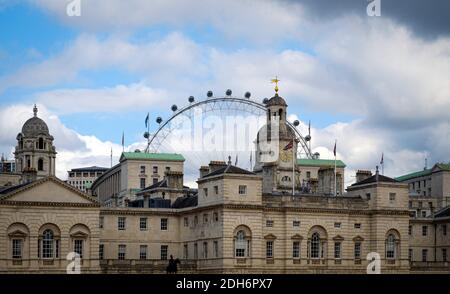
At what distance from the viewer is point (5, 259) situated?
10388 cm

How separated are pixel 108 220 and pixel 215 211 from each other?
11419mm

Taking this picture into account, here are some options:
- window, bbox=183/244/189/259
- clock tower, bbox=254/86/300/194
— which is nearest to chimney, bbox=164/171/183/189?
window, bbox=183/244/189/259

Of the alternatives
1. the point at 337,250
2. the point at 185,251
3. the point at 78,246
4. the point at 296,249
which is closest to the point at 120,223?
the point at 185,251

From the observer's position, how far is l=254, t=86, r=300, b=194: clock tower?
139750 mm

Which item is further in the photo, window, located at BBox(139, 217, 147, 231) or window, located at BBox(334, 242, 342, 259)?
window, located at BBox(334, 242, 342, 259)

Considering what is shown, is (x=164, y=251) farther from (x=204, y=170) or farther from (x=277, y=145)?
(x=277, y=145)

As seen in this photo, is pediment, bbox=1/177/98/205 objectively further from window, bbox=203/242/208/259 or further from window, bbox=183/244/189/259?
window, bbox=183/244/189/259

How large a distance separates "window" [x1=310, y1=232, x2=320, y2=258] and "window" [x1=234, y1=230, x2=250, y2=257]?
26.9 ft

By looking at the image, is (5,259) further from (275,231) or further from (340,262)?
(340,262)

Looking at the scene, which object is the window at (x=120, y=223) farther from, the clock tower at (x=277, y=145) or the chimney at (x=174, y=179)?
the clock tower at (x=277, y=145)

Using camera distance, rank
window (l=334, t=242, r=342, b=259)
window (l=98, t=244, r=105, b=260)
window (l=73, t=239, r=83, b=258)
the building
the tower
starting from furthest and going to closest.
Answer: the tower < window (l=334, t=242, r=342, b=259) < window (l=98, t=244, r=105, b=260) < window (l=73, t=239, r=83, b=258) < the building

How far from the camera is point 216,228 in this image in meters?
111

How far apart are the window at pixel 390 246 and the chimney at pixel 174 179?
24793mm
